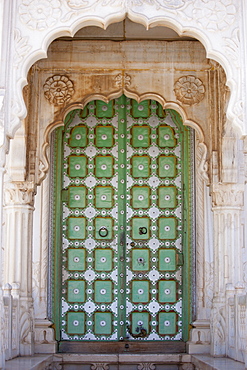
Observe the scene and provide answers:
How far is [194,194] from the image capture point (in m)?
8.67

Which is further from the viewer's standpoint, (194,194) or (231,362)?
(194,194)

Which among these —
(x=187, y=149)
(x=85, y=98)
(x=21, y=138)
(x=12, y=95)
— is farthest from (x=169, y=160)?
(x=12, y=95)

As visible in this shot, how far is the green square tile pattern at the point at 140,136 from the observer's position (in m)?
8.86

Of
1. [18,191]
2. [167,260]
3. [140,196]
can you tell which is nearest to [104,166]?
[140,196]

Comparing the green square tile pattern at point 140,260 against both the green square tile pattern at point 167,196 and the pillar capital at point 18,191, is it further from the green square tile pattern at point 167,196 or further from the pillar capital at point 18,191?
the pillar capital at point 18,191

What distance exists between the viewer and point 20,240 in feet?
26.0

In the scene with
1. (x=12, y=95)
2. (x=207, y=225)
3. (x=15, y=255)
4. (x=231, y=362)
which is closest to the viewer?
(x=12, y=95)

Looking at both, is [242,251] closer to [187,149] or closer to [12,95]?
[187,149]

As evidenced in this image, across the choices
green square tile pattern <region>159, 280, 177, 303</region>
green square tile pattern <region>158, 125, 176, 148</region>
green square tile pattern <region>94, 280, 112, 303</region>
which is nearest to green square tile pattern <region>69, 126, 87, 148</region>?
green square tile pattern <region>158, 125, 176, 148</region>

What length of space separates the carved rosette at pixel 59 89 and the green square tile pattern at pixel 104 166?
3.32 feet

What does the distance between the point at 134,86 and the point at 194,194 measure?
1633 millimetres

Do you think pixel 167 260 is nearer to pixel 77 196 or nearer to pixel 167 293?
pixel 167 293

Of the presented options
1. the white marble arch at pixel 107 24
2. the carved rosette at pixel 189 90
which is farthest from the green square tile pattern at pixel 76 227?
the white marble arch at pixel 107 24

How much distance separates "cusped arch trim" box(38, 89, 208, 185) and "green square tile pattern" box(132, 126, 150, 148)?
65cm
